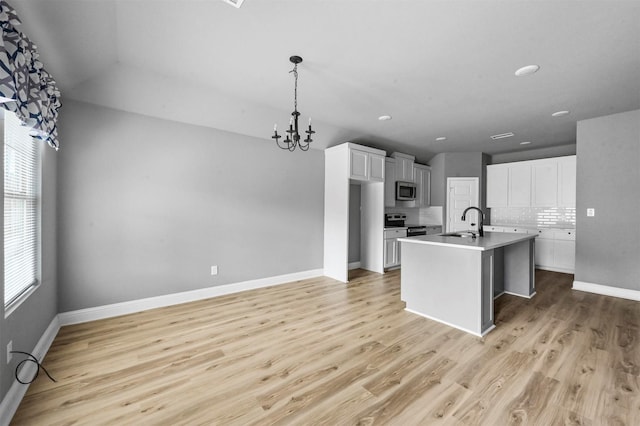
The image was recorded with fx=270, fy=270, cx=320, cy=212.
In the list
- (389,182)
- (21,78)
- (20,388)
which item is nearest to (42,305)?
(20,388)

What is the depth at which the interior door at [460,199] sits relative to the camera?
6.39 meters

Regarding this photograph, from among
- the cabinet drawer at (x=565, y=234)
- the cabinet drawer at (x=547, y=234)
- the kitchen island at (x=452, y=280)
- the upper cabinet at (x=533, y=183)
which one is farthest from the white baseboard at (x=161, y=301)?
the cabinet drawer at (x=565, y=234)

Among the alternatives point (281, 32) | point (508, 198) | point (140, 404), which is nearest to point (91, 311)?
point (140, 404)

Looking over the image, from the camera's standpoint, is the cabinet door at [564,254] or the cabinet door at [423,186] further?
the cabinet door at [423,186]

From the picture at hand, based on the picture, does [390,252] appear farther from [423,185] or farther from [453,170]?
[453,170]

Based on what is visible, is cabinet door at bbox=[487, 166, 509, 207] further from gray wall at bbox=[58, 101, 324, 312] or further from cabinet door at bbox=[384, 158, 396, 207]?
gray wall at bbox=[58, 101, 324, 312]

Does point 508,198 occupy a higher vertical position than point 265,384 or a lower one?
higher

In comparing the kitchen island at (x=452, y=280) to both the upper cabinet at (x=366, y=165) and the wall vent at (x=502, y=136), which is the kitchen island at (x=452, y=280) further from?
the wall vent at (x=502, y=136)

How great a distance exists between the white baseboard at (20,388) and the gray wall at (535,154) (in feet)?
A: 27.5

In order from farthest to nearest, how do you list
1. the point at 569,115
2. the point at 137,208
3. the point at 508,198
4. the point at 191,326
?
1. the point at 508,198
2. the point at 569,115
3. the point at 137,208
4. the point at 191,326

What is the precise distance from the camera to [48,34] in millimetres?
1973

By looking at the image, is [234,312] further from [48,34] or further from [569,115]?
[569,115]

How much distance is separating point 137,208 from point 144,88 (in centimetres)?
138

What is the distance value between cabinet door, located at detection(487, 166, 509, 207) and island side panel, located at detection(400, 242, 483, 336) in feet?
14.0
